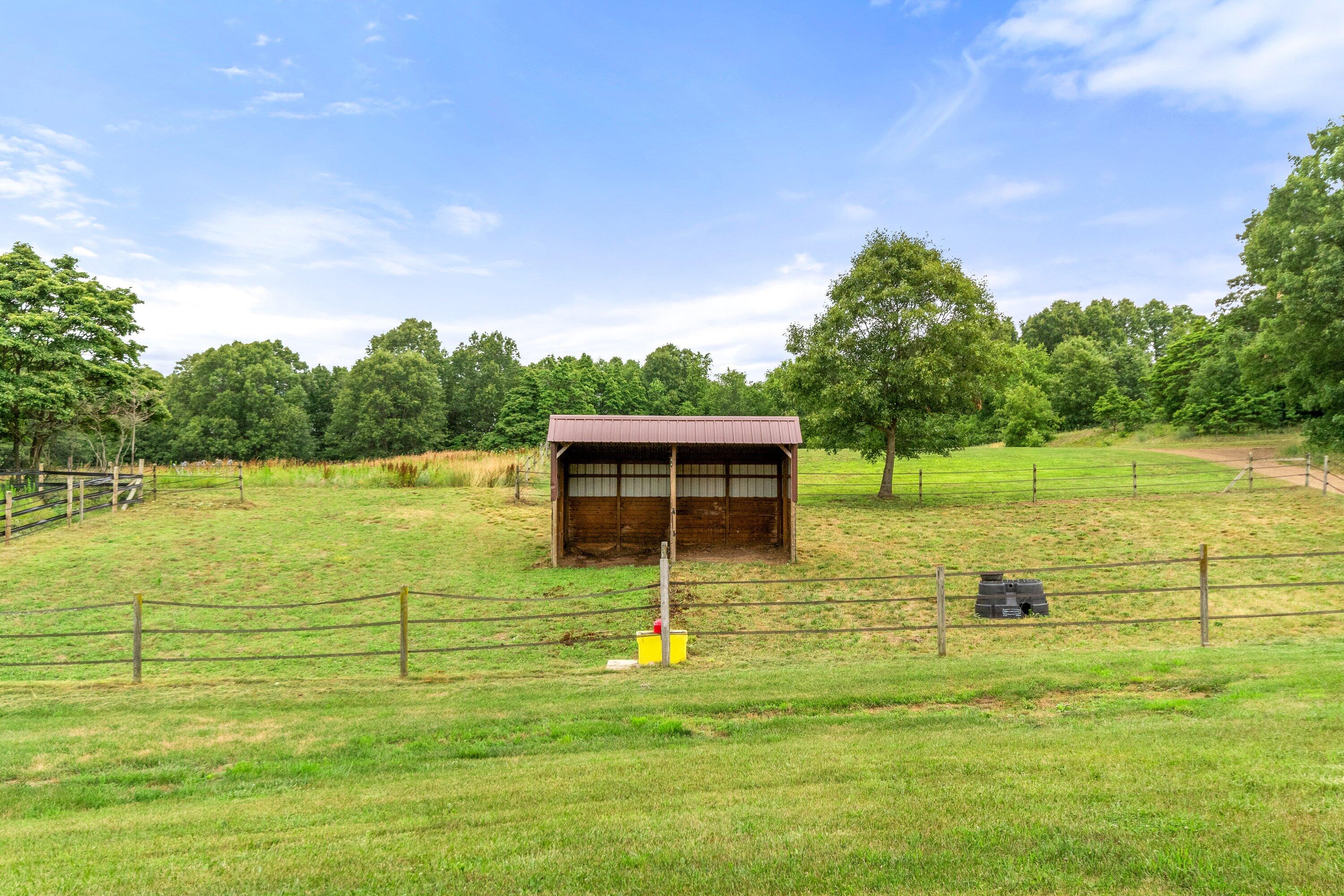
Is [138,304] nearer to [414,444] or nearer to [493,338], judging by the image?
[414,444]

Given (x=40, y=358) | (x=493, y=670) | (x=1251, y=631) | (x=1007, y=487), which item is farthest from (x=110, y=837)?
(x=1007, y=487)

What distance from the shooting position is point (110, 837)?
4.65 metres

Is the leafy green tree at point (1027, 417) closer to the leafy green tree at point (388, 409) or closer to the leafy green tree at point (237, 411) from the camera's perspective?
the leafy green tree at point (388, 409)

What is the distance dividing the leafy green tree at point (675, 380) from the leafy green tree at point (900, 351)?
158ft

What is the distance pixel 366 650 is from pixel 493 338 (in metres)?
63.6

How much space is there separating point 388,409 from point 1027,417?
4796cm

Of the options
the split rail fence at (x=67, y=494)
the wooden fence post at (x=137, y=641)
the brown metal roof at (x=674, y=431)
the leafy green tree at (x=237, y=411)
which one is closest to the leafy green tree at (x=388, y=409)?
the leafy green tree at (x=237, y=411)

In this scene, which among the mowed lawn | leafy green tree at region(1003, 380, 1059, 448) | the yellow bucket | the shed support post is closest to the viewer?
the mowed lawn

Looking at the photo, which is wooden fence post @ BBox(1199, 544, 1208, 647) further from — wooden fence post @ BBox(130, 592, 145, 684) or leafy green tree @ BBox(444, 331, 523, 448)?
leafy green tree @ BBox(444, 331, 523, 448)

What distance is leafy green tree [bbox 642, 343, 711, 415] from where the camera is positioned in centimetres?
7500

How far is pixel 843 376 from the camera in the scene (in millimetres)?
22797

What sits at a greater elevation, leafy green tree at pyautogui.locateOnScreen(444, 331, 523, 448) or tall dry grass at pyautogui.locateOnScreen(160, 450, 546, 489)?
leafy green tree at pyautogui.locateOnScreen(444, 331, 523, 448)

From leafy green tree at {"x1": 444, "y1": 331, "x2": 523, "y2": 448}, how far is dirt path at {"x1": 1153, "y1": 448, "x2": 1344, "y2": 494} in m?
50.7

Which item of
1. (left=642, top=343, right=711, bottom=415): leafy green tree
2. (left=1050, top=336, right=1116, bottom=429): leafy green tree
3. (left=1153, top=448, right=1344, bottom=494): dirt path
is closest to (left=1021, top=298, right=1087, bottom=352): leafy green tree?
(left=1050, top=336, right=1116, bottom=429): leafy green tree
